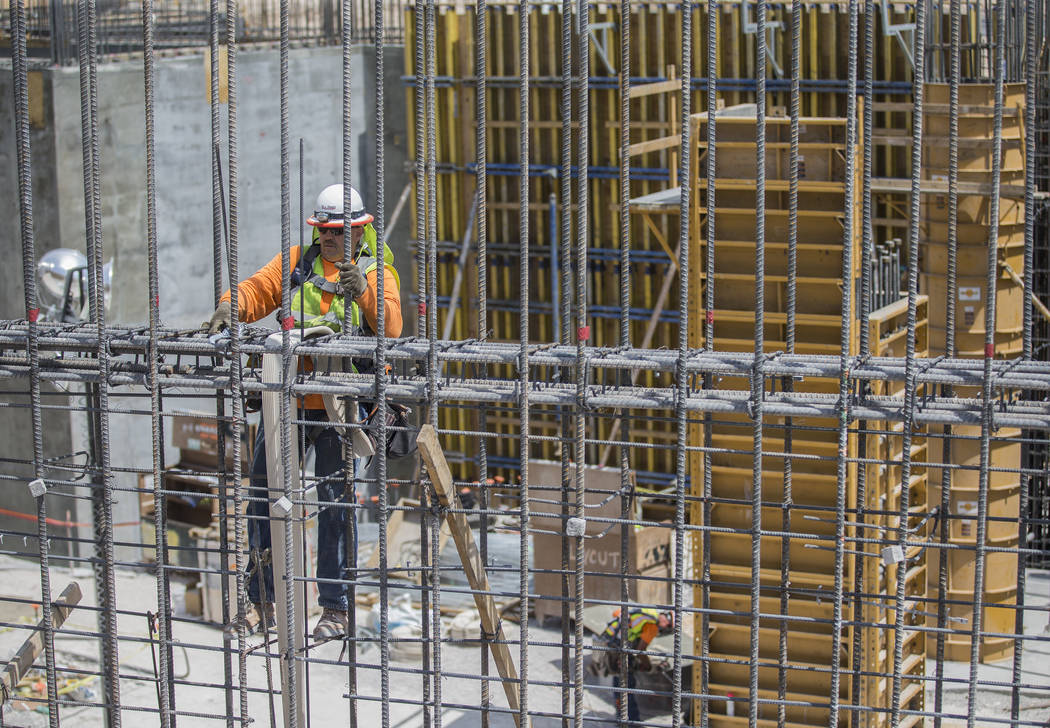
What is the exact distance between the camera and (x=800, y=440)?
1143 cm

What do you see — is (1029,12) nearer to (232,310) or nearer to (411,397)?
(411,397)

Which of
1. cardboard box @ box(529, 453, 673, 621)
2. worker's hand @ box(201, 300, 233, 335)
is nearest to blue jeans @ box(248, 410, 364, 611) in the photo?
worker's hand @ box(201, 300, 233, 335)

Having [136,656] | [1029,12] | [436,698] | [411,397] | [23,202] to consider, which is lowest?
[136,656]

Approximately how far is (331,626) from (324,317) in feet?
6.63

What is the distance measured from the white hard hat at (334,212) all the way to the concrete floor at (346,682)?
5.65m

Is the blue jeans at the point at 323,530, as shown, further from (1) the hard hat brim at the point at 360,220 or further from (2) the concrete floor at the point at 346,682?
(2) the concrete floor at the point at 346,682

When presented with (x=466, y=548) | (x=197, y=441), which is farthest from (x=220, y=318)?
(x=197, y=441)

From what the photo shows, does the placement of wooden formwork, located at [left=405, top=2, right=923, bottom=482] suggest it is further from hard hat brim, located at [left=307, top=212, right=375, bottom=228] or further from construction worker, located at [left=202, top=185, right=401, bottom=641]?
hard hat brim, located at [left=307, top=212, right=375, bottom=228]

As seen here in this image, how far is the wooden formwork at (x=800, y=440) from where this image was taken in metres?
11.3

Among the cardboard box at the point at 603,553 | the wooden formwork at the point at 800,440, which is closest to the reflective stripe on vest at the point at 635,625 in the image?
the cardboard box at the point at 603,553

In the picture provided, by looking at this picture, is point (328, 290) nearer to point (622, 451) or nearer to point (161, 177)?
point (622, 451)

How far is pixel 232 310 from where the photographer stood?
8.29 metres

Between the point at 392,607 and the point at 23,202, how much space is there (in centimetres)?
906

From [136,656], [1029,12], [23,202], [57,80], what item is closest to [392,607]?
[136,656]
